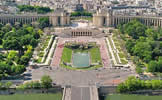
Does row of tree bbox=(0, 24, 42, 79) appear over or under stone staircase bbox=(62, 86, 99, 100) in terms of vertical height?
over

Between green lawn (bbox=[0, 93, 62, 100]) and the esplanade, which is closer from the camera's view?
green lawn (bbox=[0, 93, 62, 100])

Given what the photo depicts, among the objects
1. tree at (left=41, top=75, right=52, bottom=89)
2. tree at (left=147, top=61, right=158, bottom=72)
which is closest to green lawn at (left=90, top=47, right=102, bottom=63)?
tree at (left=147, top=61, right=158, bottom=72)

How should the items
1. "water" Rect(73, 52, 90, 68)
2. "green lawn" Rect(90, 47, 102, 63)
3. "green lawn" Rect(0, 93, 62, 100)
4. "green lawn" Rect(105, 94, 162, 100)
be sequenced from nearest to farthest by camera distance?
"green lawn" Rect(105, 94, 162, 100) → "green lawn" Rect(0, 93, 62, 100) → "water" Rect(73, 52, 90, 68) → "green lawn" Rect(90, 47, 102, 63)

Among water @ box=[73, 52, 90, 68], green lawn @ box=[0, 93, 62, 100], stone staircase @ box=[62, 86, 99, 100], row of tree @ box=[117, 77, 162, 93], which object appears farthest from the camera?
water @ box=[73, 52, 90, 68]

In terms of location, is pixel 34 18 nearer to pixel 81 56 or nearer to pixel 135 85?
pixel 81 56

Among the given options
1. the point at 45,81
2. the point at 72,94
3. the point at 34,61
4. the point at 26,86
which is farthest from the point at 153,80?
the point at 34,61

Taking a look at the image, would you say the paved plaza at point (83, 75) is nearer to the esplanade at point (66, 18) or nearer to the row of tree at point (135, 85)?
the row of tree at point (135, 85)

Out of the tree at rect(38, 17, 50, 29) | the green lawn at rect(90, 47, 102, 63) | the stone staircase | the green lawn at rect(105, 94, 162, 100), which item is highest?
the tree at rect(38, 17, 50, 29)

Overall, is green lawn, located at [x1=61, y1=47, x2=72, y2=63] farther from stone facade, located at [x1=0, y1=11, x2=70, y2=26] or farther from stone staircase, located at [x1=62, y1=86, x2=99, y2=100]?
stone facade, located at [x1=0, y1=11, x2=70, y2=26]
